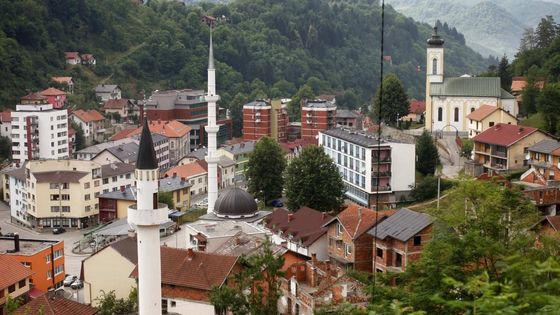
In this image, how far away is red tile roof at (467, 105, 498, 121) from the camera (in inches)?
1813

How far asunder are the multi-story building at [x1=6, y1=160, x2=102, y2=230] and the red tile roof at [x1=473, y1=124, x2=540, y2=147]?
71.1 feet

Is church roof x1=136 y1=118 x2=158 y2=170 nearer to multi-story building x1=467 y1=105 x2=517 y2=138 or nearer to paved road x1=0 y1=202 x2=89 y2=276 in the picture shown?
paved road x1=0 y1=202 x2=89 y2=276

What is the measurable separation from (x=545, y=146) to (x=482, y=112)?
10763mm

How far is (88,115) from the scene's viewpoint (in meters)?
65.9

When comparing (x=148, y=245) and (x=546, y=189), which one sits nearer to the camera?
(x=148, y=245)

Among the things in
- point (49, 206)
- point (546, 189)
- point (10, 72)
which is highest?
point (10, 72)

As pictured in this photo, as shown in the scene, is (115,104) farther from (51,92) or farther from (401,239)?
(401,239)

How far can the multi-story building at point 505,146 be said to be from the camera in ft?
127

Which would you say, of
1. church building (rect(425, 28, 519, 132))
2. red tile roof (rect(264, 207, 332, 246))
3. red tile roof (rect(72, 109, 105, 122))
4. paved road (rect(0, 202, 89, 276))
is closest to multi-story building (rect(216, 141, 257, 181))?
church building (rect(425, 28, 519, 132))

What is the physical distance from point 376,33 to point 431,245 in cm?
12448

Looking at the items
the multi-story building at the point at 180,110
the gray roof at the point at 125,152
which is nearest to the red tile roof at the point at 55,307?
the gray roof at the point at 125,152

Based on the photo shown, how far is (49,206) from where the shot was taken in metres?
43.8

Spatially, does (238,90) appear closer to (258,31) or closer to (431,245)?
(258,31)

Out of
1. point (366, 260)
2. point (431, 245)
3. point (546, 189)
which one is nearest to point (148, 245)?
point (431, 245)
